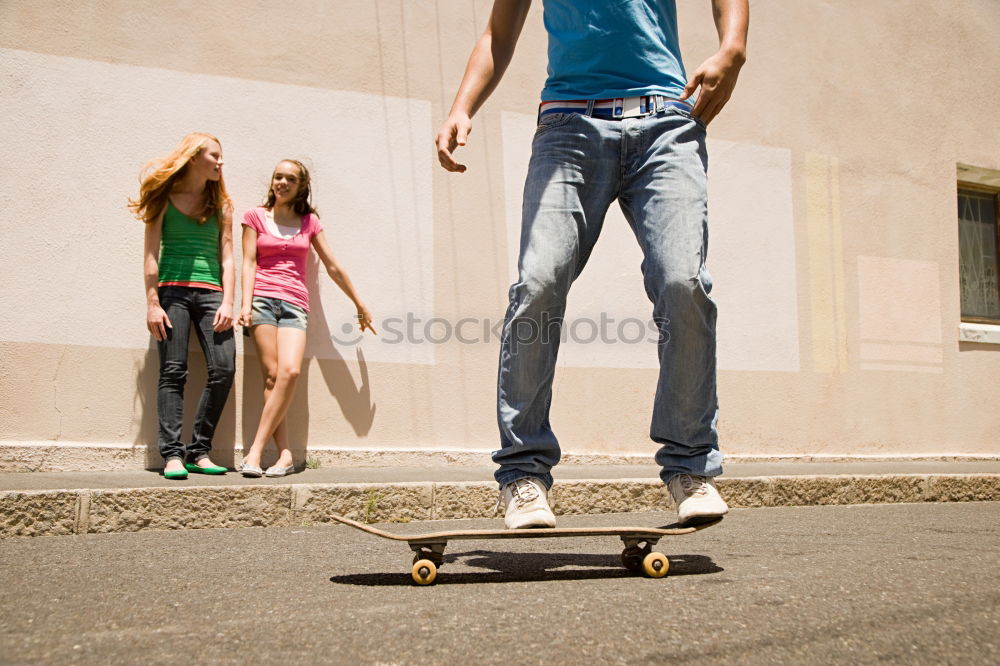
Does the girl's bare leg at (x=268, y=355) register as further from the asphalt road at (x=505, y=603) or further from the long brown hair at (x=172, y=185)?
the asphalt road at (x=505, y=603)

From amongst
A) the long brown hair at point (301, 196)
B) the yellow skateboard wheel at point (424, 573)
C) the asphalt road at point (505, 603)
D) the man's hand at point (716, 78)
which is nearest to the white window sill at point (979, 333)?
the asphalt road at point (505, 603)

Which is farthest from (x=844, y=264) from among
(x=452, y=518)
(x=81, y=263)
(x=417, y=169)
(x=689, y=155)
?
(x=81, y=263)

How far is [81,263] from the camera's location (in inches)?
208

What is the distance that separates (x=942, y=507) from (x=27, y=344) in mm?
5391

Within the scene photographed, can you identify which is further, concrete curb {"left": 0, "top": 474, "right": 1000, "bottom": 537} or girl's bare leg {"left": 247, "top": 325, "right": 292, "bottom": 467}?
girl's bare leg {"left": 247, "top": 325, "right": 292, "bottom": 467}

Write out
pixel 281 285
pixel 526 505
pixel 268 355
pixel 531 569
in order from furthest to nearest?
pixel 281 285
pixel 268 355
pixel 531 569
pixel 526 505

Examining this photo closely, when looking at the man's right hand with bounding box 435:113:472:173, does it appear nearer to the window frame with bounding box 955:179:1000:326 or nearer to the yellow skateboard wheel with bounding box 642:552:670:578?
the yellow skateboard wheel with bounding box 642:552:670:578

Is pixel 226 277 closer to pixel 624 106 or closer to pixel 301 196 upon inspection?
pixel 301 196

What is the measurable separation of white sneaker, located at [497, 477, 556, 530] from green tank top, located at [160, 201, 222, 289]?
10.2 feet

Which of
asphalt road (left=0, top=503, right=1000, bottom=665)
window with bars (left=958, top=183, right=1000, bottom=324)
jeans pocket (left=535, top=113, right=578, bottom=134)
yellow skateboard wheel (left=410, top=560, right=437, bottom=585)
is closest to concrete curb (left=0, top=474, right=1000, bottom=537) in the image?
asphalt road (left=0, top=503, right=1000, bottom=665)

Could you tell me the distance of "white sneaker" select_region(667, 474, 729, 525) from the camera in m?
2.52

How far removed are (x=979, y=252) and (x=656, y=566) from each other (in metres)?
7.60

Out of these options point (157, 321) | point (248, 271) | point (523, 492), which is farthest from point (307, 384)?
point (523, 492)
